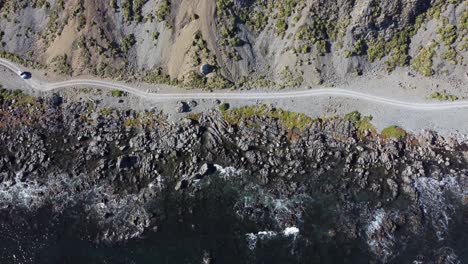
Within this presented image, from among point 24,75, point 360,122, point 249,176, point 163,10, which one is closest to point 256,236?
point 249,176

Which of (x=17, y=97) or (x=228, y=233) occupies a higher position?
(x=17, y=97)

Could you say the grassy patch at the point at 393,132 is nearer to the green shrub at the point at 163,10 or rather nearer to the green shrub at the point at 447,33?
the green shrub at the point at 447,33

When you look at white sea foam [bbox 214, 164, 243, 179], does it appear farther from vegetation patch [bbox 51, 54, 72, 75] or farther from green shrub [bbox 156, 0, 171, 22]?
vegetation patch [bbox 51, 54, 72, 75]

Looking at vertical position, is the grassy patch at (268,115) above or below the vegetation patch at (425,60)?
below

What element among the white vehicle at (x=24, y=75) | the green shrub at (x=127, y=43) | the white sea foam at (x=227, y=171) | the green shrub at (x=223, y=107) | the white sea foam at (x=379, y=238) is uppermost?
the green shrub at (x=127, y=43)

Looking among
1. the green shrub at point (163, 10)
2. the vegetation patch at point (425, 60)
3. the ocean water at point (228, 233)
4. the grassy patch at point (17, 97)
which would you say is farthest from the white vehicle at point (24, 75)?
the vegetation patch at point (425, 60)

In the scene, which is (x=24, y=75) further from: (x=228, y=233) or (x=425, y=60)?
(x=425, y=60)
